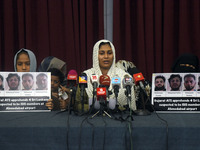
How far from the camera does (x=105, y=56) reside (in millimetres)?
1587

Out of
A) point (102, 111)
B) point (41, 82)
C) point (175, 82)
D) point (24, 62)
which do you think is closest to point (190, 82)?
point (175, 82)

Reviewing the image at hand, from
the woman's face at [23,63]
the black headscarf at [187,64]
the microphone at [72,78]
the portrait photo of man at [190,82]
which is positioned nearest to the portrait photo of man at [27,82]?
the microphone at [72,78]

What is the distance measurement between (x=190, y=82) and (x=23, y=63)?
137 centimetres

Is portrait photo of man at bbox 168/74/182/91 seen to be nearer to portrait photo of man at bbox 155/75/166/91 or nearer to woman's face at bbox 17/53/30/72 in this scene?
portrait photo of man at bbox 155/75/166/91

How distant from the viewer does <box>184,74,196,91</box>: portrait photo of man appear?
1220 mm

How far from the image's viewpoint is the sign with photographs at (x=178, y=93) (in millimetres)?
1213

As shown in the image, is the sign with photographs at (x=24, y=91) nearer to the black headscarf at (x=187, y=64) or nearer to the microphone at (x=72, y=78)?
the microphone at (x=72, y=78)

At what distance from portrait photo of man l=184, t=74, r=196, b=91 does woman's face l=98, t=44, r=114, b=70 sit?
62 cm

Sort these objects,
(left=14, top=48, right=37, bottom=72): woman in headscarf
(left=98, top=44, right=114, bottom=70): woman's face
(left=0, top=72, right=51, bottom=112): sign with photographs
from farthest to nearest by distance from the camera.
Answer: (left=14, top=48, right=37, bottom=72): woman in headscarf
(left=98, top=44, right=114, bottom=70): woman's face
(left=0, top=72, right=51, bottom=112): sign with photographs

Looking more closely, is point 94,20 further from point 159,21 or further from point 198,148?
point 198,148

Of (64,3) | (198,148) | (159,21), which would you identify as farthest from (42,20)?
(198,148)

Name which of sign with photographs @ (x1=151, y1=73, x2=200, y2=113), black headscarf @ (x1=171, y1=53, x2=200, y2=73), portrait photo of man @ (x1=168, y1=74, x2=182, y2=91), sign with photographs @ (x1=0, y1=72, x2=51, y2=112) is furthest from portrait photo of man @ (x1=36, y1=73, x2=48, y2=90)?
black headscarf @ (x1=171, y1=53, x2=200, y2=73)

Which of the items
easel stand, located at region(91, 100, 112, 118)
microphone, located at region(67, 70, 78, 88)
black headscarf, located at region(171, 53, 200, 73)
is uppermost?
black headscarf, located at region(171, 53, 200, 73)

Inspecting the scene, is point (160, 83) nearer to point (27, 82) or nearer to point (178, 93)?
point (178, 93)
